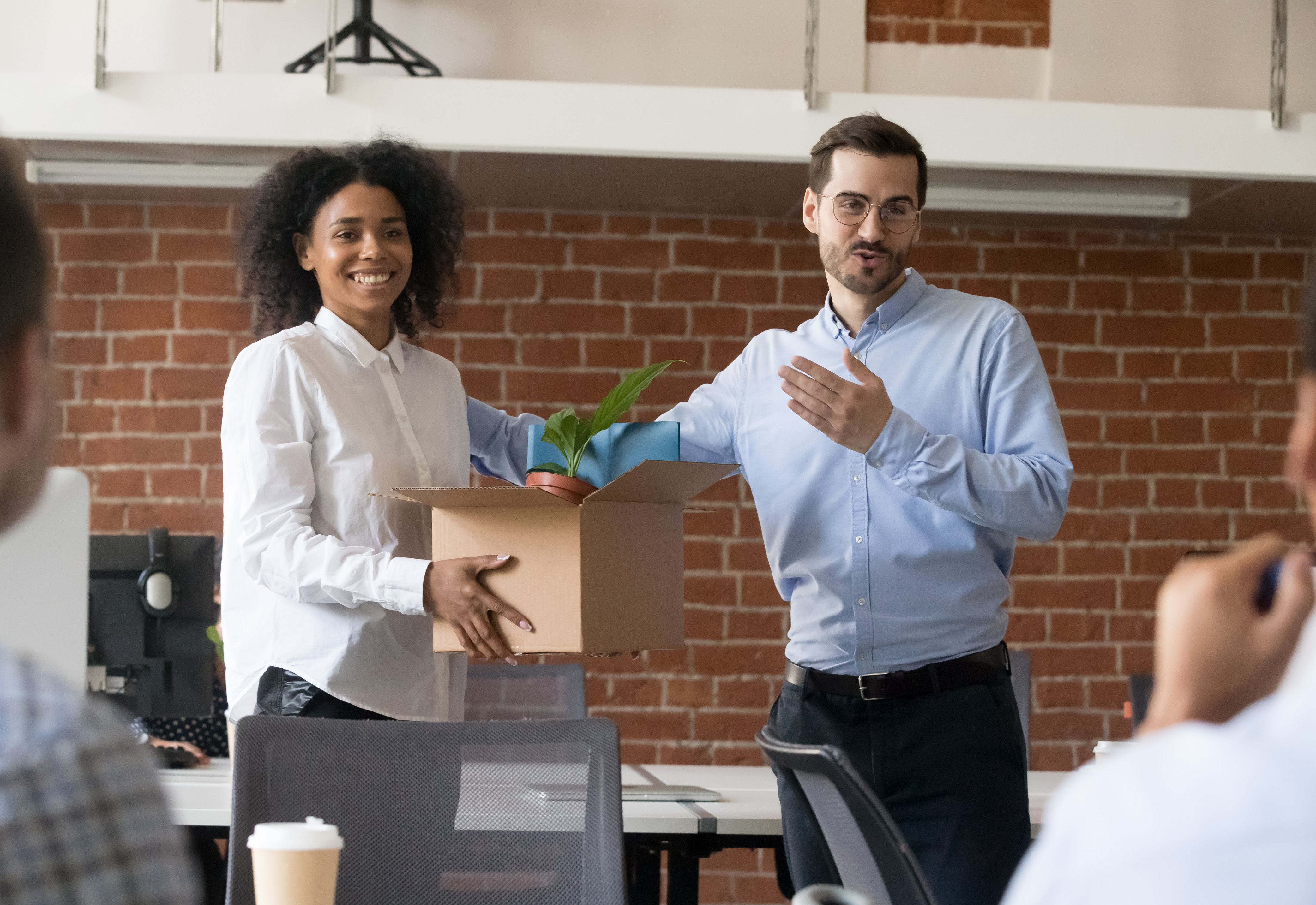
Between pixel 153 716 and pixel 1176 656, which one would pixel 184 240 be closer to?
pixel 153 716

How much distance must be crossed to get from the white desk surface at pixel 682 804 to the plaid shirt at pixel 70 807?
86 centimetres

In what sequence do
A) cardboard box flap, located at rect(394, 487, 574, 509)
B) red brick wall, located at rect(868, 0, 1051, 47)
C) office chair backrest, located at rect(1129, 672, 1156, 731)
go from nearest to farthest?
cardboard box flap, located at rect(394, 487, 574, 509) → office chair backrest, located at rect(1129, 672, 1156, 731) → red brick wall, located at rect(868, 0, 1051, 47)

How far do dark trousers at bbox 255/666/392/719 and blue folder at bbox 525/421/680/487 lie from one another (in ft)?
1.45

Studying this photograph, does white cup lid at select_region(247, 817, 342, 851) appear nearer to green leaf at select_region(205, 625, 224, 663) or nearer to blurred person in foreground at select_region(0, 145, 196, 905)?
blurred person in foreground at select_region(0, 145, 196, 905)

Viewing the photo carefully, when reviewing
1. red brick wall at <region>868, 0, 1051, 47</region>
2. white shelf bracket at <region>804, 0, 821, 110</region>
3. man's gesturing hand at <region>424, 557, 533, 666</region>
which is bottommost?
man's gesturing hand at <region>424, 557, 533, 666</region>

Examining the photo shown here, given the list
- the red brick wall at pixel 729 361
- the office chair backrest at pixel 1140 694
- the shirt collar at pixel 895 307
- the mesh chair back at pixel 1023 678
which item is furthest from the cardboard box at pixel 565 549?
the red brick wall at pixel 729 361

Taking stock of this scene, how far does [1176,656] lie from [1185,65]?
11.6 feet

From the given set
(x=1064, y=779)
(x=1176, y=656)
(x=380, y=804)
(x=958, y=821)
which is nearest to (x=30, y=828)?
(x=1176, y=656)

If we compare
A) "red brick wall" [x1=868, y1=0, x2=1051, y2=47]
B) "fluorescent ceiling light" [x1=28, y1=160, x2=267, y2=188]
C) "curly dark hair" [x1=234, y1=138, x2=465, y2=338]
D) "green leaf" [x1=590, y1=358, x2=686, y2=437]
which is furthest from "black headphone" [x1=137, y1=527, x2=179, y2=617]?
"red brick wall" [x1=868, y1=0, x2=1051, y2=47]

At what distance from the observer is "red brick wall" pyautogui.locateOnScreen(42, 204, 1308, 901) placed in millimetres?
3621

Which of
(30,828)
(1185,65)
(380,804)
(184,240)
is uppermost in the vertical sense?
(1185,65)

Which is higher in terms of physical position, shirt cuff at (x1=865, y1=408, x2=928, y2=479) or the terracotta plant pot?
shirt cuff at (x1=865, y1=408, x2=928, y2=479)

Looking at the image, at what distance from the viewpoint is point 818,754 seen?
111 centimetres

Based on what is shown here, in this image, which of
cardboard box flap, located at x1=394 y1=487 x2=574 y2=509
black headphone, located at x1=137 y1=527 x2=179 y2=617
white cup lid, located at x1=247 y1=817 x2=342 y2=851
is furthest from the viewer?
black headphone, located at x1=137 y1=527 x2=179 y2=617
